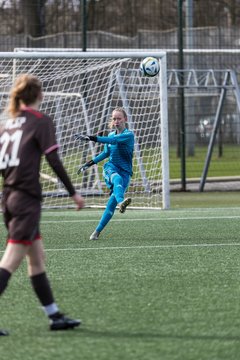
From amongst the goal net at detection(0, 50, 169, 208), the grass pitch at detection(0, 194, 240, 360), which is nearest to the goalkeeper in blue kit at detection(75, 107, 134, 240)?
the grass pitch at detection(0, 194, 240, 360)

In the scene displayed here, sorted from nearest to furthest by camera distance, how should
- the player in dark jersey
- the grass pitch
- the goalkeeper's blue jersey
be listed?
the grass pitch < the player in dark jersey < the goalkeeper's blue jersey

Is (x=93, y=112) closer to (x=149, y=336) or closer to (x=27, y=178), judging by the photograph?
(x=27, y=178)

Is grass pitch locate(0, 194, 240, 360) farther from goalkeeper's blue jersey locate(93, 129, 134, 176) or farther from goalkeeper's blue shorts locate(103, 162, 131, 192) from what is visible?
goalkeeper's blue jersey locate(93, 129, 134, 176)

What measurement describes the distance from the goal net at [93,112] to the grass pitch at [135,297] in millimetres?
4681

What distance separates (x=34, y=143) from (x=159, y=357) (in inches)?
61.1

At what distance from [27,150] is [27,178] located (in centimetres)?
17

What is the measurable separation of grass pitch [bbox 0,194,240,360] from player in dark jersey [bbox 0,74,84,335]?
34 centimetres

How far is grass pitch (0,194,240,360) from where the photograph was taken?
5832mm

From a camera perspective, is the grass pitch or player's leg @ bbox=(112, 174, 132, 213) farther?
player's leg @ bbox=(112, 174, 132, 213)

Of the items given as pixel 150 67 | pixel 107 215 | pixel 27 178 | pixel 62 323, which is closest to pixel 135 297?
pixel 62 323

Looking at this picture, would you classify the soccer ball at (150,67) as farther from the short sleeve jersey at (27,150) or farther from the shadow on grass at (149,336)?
the shadow on grass at (149,336)

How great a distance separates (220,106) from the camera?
19422 mm

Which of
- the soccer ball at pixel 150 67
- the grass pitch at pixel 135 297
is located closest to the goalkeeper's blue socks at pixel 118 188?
the grass pitch at pixel 135 297

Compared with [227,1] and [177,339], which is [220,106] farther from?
[177,339]
